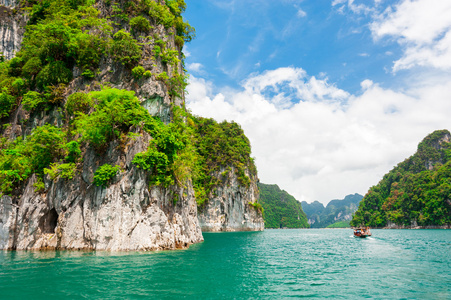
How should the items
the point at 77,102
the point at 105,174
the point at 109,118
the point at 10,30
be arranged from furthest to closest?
the point at 10,30 → the point at 77,102 → the point at 109,118 → the point at 105,174

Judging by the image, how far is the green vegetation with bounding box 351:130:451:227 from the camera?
87944mm

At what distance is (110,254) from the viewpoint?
18953mm

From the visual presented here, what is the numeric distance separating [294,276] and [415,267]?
32.2 ft

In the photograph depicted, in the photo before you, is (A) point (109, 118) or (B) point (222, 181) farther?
(B) point (222, 181)

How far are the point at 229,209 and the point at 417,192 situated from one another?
75388mm

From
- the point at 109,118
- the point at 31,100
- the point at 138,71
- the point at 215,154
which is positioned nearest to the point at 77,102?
the point at 109,118

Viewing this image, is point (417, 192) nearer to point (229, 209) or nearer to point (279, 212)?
point (229, 209)

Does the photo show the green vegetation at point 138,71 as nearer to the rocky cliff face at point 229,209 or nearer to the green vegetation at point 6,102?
the green vegetation at point 6,102

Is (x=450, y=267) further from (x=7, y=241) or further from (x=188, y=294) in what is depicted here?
(x=7, y=241)

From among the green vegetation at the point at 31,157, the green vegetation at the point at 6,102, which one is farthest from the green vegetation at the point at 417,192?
the green vegetation at the point at 6,102

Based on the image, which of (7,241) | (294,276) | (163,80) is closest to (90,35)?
(163,80)

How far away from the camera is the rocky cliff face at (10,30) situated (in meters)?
38.7

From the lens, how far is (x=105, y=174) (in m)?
21.5

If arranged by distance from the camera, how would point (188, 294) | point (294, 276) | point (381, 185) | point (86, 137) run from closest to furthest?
1. point (188, 294)
2. point (294, 276)
3. point (86, 137)
4. point (381, 185)
